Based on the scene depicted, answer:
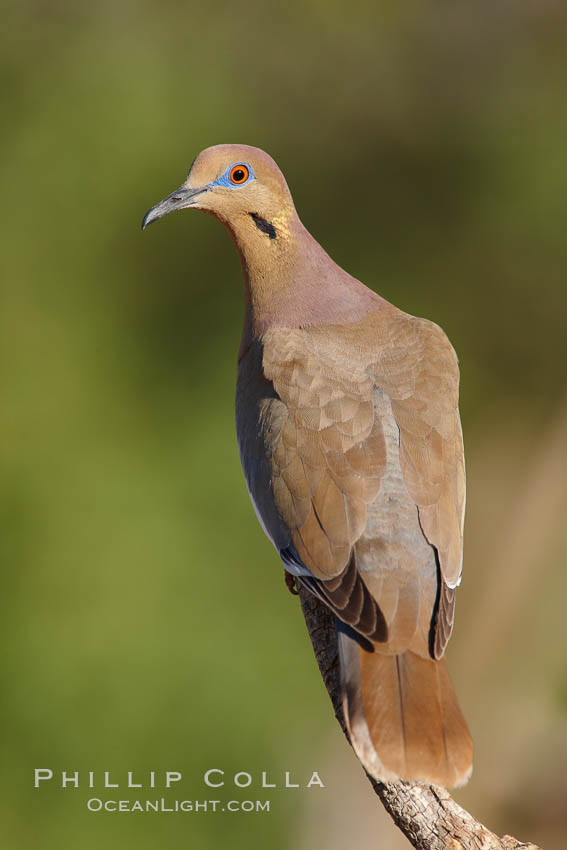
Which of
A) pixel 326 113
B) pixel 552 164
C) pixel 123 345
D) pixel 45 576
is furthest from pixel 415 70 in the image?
pixel 45 576

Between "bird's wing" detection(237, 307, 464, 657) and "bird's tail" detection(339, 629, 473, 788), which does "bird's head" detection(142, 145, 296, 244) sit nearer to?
"bird's wing" detection(237, 307, 464, 657)

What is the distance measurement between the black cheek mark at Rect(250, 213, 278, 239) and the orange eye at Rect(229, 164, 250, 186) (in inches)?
4.9

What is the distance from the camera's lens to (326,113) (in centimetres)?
852

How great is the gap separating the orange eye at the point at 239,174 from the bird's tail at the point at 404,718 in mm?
1645

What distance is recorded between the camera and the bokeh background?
679 centimetres

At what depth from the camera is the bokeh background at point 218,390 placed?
6.79m

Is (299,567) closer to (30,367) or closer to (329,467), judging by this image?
(329,467)

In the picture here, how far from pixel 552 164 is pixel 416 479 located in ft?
18.5

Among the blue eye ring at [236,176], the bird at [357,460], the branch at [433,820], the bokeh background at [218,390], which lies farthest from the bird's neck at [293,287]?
the bokeh background at [218,390]

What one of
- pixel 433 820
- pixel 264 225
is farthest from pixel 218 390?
pixel 433 820

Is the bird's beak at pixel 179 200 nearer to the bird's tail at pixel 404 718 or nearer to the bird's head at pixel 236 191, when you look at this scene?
the bird's head at pixel 236 191

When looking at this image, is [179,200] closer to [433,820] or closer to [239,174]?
[239,174]

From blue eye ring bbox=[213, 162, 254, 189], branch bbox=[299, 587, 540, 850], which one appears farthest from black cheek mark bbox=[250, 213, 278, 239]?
branch bbox=[299, 587, 540, 850]

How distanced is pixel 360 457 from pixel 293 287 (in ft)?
2.69
